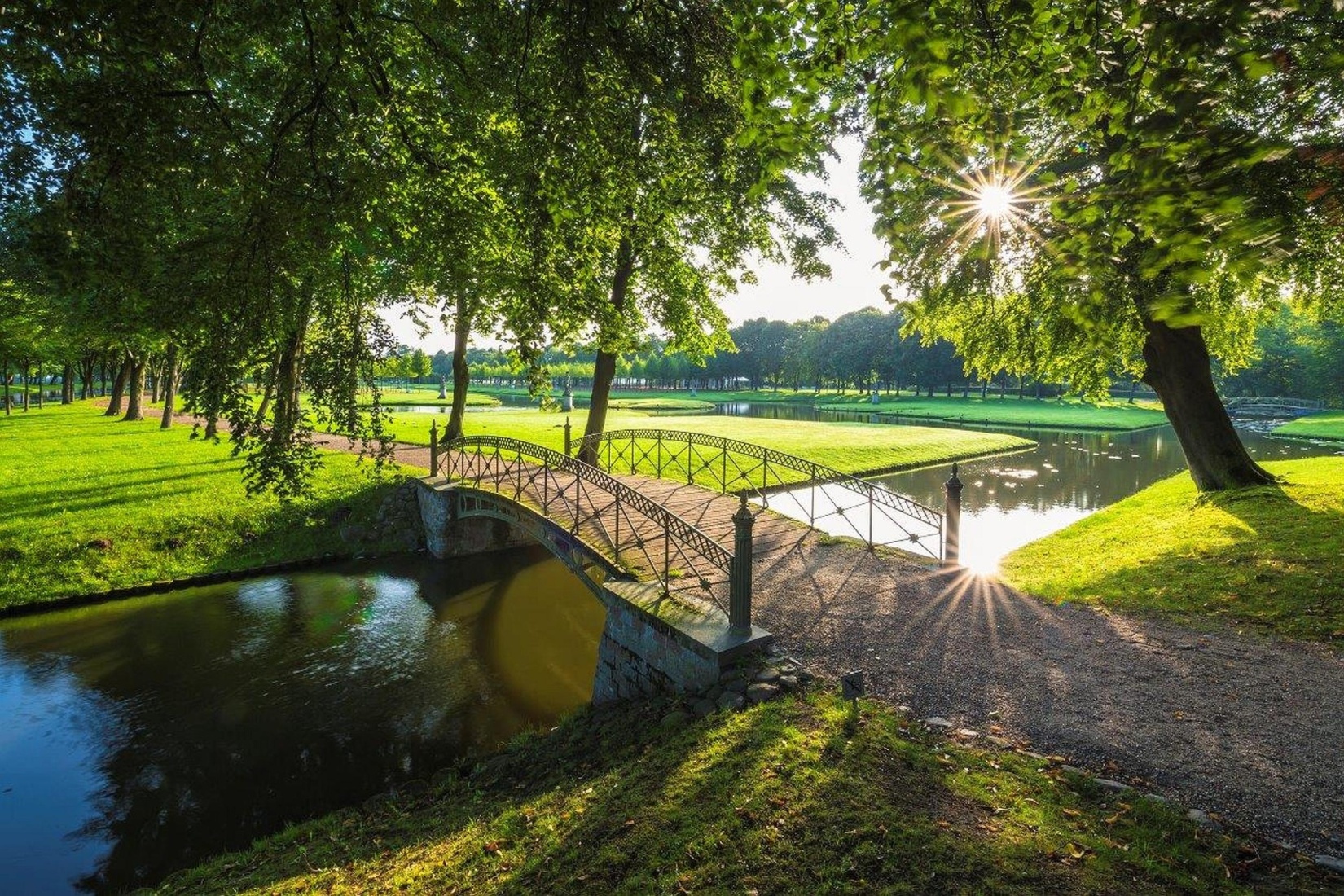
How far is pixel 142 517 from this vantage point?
15.5 m

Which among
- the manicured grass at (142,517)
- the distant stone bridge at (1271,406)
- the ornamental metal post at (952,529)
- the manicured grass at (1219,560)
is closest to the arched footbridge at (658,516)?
the ornamental metal post at (952,529)

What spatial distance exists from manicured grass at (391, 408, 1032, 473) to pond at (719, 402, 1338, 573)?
4.88 ft

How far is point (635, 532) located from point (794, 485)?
12.1m

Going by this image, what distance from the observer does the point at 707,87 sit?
6.25 meters

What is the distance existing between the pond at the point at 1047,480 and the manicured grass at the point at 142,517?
1409 cm

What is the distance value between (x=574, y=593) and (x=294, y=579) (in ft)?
23.6

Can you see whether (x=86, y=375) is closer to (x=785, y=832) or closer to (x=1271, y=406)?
(x=785, y=832)

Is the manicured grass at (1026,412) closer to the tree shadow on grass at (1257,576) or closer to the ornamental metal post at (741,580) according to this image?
the tree shadow on grass at (1257,576)

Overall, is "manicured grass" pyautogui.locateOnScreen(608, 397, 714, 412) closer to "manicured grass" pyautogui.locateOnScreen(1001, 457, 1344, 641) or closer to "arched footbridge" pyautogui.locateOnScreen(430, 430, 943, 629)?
"arched footbridge" pyautogui.locateOnScreen(430, 430, 943, 629)

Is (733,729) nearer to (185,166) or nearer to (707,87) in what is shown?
(707,87)

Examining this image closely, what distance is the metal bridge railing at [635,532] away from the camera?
24.5 ft

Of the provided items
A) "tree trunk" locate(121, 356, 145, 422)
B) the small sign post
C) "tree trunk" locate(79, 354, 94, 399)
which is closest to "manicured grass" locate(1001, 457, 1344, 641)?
the small sign post

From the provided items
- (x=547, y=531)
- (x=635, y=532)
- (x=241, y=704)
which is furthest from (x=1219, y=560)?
(x=241, y=704)

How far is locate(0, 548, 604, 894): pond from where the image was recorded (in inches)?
271
